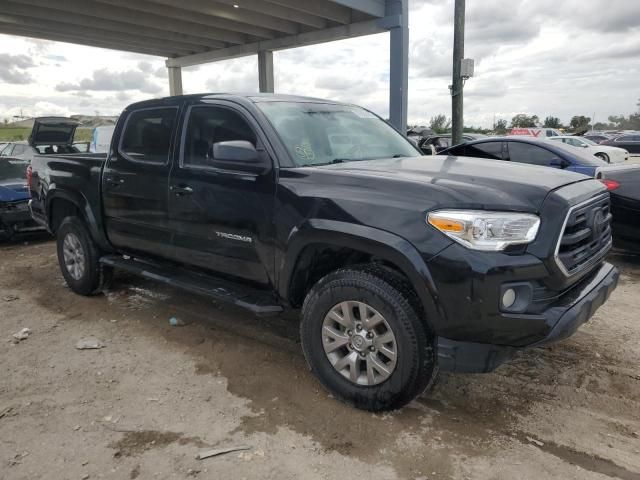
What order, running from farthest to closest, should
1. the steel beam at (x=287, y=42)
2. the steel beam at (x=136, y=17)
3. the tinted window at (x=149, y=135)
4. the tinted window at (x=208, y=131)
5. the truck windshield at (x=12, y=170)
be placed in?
the steel beam at (x=287, y=42) < the steel beam at (x=136, y=17) < the truck windshield at (x=12, y=170) < the tinted window at (x=149, y=135) < the tinted window at (x=208, y=131)

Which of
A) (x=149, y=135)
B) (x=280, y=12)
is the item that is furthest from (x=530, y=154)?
(x=280, y=12)

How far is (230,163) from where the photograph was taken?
3715mm

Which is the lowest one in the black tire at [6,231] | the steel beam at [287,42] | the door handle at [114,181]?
the black tire at [6,231]

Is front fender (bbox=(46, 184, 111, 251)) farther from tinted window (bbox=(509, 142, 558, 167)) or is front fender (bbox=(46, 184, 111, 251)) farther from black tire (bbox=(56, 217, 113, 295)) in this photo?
tinted window (bbox=(509, 142, 558, 167))

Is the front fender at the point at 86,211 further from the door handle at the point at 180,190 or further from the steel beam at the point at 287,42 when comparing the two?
the steel beam at the point at 287,42

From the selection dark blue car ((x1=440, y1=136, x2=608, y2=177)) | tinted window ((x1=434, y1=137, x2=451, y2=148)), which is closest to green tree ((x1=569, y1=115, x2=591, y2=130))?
tinted window ((x1=434, y1=137, x2=451, y2=148))

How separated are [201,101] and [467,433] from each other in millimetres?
3024

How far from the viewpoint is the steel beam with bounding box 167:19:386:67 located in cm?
1622

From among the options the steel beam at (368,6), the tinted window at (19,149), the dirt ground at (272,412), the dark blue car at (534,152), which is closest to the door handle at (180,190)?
the dirt ground at (272,412)

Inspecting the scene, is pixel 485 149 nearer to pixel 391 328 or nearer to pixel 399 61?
pixel 391 328

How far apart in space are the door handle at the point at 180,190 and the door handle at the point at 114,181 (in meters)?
0.80

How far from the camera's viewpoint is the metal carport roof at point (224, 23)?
48.9ft

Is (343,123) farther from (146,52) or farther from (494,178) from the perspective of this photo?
(146,52)

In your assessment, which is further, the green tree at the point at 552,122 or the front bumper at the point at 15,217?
the green tree at the point at 552,122
